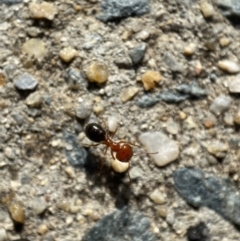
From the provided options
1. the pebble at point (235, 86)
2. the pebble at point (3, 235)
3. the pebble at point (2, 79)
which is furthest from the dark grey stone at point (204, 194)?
the pebble at point (2, 79)

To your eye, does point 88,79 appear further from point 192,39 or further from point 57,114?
point 192,39

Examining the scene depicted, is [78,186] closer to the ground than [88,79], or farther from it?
closer to the ground

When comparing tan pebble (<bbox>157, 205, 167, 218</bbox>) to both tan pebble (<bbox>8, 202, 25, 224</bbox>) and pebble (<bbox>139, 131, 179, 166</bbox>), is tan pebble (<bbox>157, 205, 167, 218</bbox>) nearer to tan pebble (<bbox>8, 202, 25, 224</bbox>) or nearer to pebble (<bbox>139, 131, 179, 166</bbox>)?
pebble (<bbox>139, 131, 179, 166</bbox>)

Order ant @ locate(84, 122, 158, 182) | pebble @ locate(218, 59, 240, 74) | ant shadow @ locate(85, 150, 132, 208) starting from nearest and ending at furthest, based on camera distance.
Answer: ant @ locate(84, 122, 158, 182) < ant shadow @ locate(85, 150, 132, 208) < pebble @ locate(218, 59, 240, 74)

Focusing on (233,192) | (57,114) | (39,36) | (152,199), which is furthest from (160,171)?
(39,36)

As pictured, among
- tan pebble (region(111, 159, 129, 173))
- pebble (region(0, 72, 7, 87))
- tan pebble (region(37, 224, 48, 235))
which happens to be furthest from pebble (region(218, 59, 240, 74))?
tan pebble (region(37, 224, 48, 235))

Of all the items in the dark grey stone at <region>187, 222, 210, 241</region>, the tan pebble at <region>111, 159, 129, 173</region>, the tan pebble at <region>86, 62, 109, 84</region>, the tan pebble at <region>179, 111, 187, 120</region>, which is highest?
the tan pebble at <region>86, 62, 109, 84</region>
